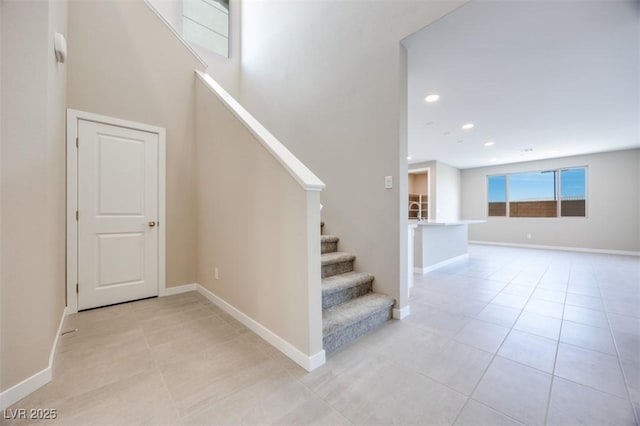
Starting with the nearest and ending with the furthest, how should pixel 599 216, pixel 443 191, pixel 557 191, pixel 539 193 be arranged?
1. pixel 599 216
2. pixel 557 191
3. pixel 539 193
4. pixel 443 191

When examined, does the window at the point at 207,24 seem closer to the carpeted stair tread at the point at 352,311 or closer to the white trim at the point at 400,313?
the carpeted stair tread at the point at 352,311

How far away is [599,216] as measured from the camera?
20.8ft

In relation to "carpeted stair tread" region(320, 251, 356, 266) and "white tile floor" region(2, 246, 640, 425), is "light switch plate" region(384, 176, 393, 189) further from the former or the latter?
"white tile floor" region(2, 246, 640, 425)

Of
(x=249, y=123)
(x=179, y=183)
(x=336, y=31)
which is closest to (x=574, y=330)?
(x=249, y=123)

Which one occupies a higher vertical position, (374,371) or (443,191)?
(443,191)

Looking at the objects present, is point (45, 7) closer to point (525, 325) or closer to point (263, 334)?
point (263, 334)

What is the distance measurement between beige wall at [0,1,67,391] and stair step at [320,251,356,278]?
196 centimetres

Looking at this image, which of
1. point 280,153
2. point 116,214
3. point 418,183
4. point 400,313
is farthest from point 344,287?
point 418,183

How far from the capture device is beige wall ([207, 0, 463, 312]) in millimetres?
2393

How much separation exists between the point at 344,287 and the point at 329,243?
27.0 inches

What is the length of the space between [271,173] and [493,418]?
6.31 feet

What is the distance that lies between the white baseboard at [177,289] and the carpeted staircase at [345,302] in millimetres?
1839

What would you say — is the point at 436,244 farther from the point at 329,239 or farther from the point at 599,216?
the point at 599,216

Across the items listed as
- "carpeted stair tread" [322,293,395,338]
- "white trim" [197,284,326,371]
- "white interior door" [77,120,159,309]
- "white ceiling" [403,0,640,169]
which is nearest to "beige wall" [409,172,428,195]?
"white ceiling" [403,0,640,169]
